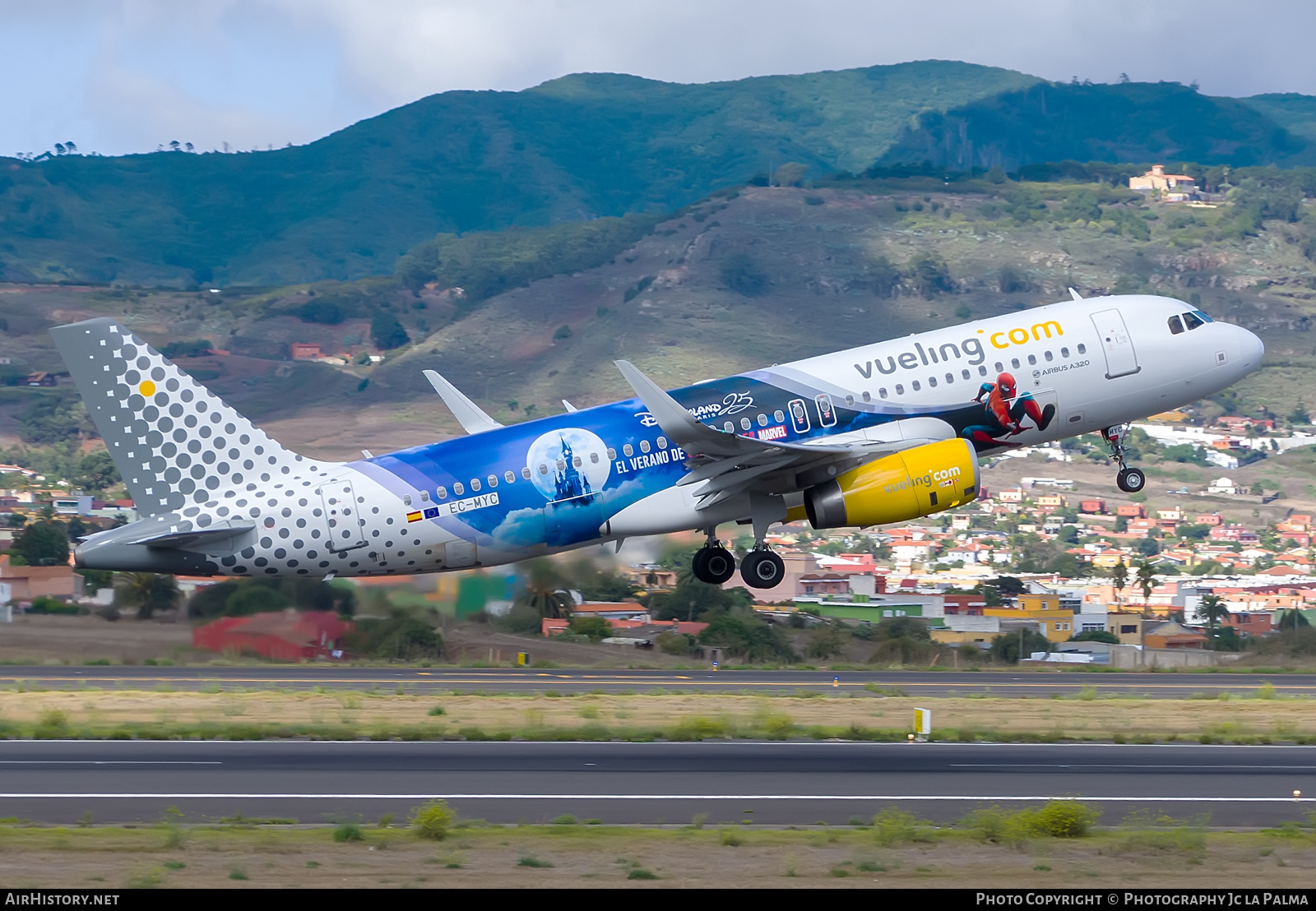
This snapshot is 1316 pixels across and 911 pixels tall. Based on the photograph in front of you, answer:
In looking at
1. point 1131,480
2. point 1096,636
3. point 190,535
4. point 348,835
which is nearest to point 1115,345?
point 1131,480

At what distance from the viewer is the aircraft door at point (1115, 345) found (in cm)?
3825

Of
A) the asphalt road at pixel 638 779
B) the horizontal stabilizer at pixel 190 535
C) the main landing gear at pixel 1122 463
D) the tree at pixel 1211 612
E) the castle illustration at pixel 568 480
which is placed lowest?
the asphalt road at pixel 638 779

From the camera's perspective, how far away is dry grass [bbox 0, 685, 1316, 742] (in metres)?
35.3

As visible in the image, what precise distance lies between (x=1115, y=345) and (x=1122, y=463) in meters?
3.43

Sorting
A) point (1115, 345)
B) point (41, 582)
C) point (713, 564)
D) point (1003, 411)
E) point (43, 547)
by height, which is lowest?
point (41, 582)

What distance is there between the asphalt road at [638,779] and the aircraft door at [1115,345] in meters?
8.98

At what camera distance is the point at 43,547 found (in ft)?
196

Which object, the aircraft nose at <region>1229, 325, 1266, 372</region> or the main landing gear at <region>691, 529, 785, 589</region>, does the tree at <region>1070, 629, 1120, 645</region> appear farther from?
the main landing gear at <region>691, 529, 785, 589</region>

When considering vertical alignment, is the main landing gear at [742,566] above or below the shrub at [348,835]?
above

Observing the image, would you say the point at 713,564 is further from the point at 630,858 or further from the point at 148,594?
the point at 148,594

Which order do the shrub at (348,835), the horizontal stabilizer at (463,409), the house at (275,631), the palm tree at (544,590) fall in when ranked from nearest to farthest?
the shrub at (348,835) → the horizontal stabilizer at (463,409) → the palm tree at (544,590) → the house at (275,631)

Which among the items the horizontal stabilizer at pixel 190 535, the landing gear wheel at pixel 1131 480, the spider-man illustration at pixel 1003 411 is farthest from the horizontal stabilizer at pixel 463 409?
the landing gear wheel at pixel 1131 480

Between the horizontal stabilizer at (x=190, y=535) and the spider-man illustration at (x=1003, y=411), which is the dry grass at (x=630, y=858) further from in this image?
the spider-man illustration at (x=1003, y=411)

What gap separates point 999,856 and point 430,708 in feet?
66.7
